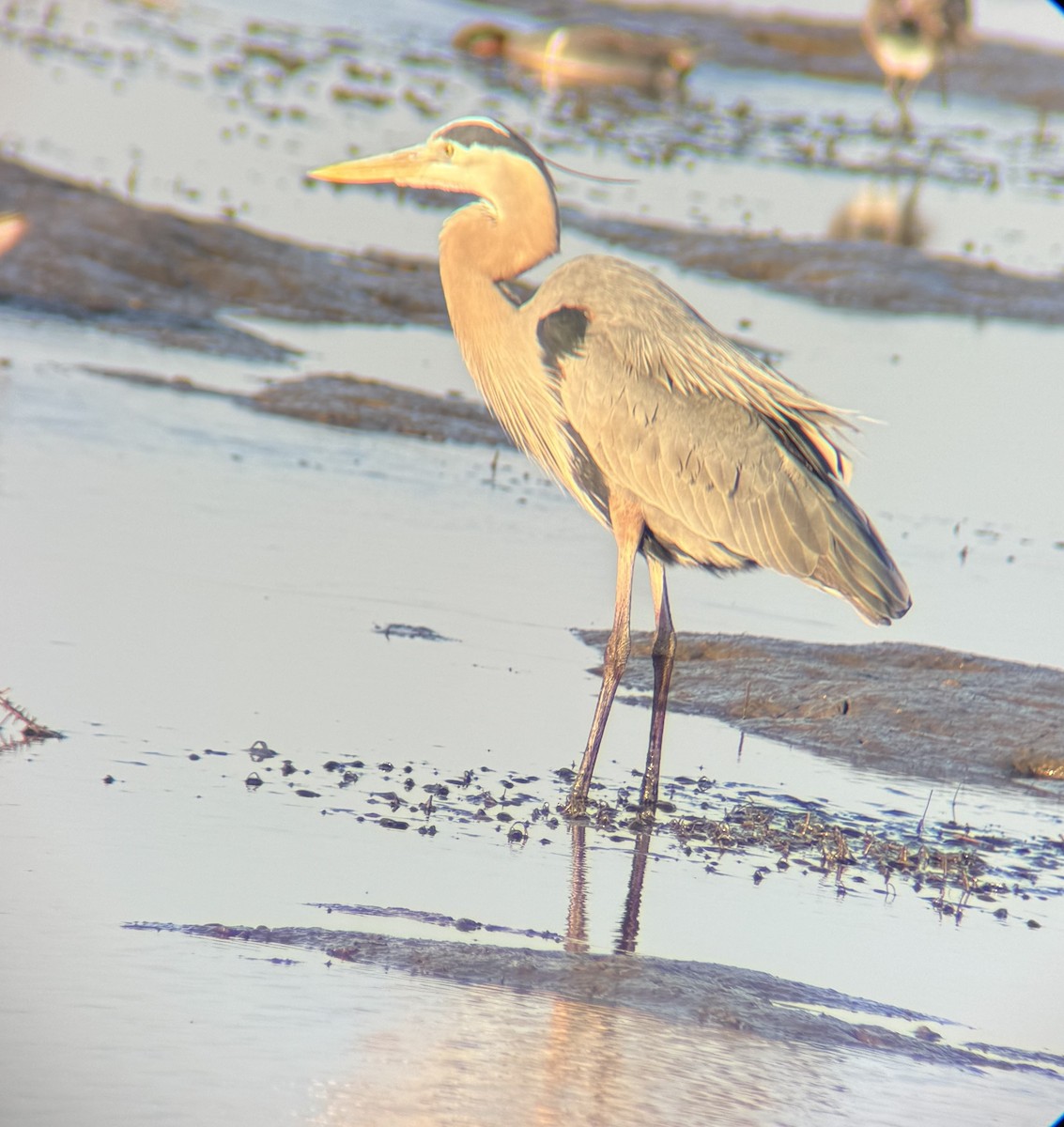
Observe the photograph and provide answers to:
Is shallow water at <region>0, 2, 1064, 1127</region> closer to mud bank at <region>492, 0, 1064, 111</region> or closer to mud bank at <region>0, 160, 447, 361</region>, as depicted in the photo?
mud bank at <region>0, 160, 447, 361</region>

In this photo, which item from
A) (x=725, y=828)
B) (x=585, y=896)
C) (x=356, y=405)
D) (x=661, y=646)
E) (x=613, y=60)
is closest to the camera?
(x=585, y=896)

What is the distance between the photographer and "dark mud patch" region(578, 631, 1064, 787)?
7.25m

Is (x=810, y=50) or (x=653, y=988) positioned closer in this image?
(x=653, y=988)

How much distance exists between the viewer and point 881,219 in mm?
24062

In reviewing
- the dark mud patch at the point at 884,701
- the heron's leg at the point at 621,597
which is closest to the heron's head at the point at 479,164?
the heron's leg at the point at 621,597

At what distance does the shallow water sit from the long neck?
3.62ft

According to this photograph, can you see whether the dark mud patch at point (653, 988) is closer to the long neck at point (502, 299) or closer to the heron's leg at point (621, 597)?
the heron's leg at point (621, 597)

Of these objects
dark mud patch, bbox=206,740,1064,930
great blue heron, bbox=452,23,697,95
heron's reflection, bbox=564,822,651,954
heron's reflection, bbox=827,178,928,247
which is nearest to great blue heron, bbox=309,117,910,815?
dark mud patch, bbox=206,740,1064,930

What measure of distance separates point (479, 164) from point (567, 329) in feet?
2.19

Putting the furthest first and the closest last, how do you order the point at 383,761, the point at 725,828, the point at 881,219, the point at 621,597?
the point at 881,219, the point at 621,597, the point at 383,761, the point at 725,828

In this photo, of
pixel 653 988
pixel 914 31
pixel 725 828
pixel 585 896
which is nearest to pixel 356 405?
pixel 725 828

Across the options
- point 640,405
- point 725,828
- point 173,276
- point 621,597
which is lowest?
point 725,828

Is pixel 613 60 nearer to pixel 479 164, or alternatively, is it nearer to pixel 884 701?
pixel 884 701

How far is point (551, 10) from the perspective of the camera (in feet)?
167
